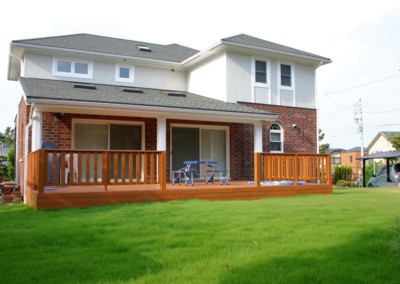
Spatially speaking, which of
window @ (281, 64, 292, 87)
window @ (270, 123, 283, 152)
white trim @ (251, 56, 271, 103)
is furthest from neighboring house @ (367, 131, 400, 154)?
white trim @ (251, 56, 271, 103)

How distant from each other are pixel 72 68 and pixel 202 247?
452 inches

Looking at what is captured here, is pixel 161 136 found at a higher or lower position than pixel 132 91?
lower

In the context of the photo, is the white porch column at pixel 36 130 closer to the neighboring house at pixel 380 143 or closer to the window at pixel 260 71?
the window at pixel 260 71

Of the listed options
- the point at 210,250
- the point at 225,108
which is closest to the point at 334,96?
the point at 225,108

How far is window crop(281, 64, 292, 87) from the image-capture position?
15570 millimetres

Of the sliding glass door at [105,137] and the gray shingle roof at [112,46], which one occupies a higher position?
the gray shingle roof at [112,46]

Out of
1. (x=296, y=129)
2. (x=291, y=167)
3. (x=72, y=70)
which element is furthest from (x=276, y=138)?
(x=72, y=70)

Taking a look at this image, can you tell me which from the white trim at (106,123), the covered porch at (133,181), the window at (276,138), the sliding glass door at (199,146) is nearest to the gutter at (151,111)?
the covered porch at (133,181)

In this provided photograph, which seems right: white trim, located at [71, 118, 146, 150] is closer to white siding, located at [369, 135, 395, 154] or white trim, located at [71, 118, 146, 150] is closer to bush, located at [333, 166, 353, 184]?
bush, located at [333, 166, 353, 184]

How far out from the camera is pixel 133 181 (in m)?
9.81

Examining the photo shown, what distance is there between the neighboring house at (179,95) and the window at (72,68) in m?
0.04

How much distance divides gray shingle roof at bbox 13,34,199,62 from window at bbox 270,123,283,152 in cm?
475

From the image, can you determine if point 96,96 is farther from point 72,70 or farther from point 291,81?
point 291,81

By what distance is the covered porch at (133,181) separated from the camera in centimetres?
844
